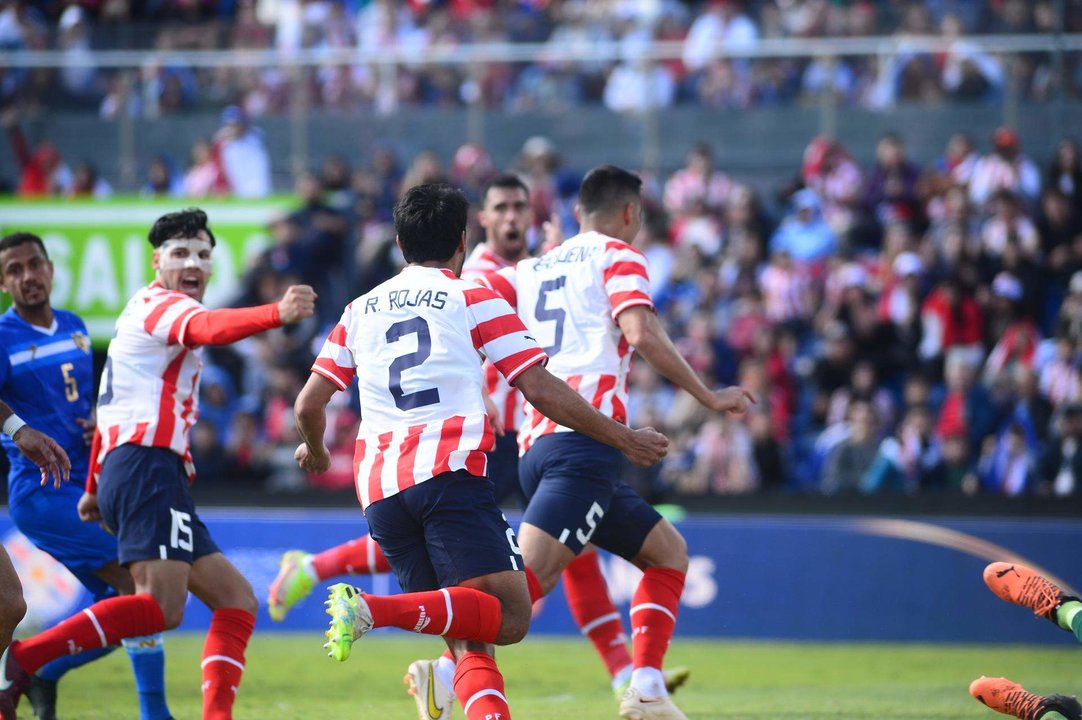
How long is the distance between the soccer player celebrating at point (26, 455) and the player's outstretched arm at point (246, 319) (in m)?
0.84

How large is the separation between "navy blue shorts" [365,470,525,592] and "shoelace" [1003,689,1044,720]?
2.39 meters

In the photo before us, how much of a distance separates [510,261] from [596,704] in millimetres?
2795

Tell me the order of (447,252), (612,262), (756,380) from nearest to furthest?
(447,252) < (612,262) < (756,380)

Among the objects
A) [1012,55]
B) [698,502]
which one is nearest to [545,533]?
[698,502]

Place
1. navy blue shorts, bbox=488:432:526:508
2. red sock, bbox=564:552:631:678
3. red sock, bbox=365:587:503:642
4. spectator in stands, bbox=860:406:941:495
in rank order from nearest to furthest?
1. red sock, bbox=365:587:503:642
2. red sock, bbox=564:552:631:678
3. navy blue shorts, bbox=488:432:526:508
4. spectator in stands, bbox=860:406:941:495

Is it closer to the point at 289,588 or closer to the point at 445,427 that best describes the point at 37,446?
the point at 445,427

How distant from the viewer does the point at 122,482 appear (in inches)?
289

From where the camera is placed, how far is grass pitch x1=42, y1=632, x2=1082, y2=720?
866 cm

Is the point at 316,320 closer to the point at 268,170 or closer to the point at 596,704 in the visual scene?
the point at 268,170

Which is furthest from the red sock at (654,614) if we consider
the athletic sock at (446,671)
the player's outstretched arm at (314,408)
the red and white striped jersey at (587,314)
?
the player's outstretched arm at (314,408)

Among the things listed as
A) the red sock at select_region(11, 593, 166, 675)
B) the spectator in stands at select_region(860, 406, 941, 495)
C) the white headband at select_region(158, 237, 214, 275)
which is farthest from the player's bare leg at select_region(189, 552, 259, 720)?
the spectator in stands at select_region(860, 406, 941, 495)

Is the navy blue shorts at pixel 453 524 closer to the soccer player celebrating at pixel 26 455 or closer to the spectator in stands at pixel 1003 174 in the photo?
the soccer player celebrating at pixel 26 455

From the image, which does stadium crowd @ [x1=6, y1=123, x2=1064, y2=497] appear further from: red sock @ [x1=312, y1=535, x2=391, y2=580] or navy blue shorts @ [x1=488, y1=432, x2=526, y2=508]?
red sock @ [x1=312, y1=535, x2=391, y2=580]

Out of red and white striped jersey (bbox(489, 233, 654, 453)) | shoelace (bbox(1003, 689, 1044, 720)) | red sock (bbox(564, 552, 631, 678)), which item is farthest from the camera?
red sock (bbox(564, 552, 631, 678))
